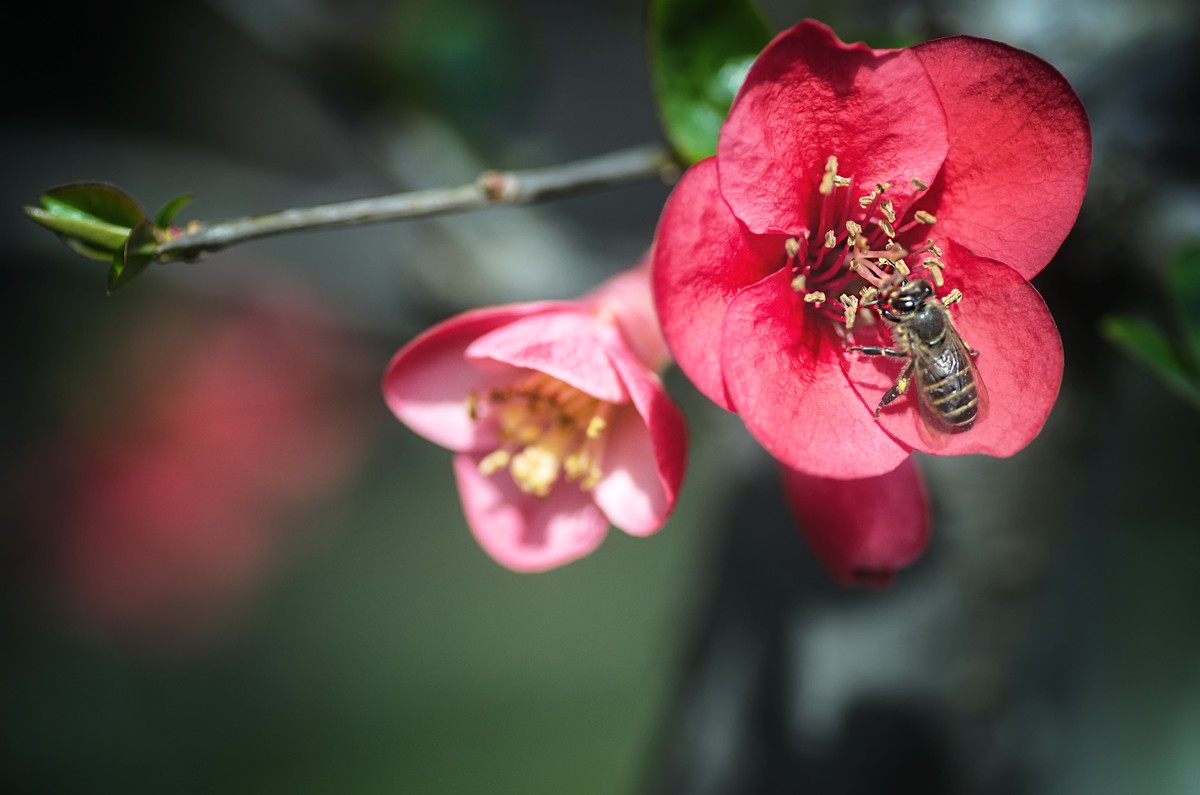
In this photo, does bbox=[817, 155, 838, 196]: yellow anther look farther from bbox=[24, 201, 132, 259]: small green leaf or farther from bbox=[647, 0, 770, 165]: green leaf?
bbox=[24, 201, 132, 259]: small green leaf

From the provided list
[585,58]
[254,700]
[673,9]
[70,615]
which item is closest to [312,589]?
[254,700]

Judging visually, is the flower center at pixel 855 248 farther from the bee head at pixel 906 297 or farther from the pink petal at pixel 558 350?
the pink petal at pixel 558 350

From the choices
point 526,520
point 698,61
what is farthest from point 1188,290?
point 526,520

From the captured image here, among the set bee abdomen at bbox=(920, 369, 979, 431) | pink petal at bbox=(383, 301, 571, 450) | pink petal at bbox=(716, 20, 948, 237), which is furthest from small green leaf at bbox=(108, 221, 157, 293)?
bee abdomen at bbox=(920, 369, 979, 431)

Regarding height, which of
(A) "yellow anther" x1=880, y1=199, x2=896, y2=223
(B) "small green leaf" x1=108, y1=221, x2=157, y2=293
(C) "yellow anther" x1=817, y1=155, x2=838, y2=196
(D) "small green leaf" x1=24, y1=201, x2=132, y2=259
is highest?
(D) "small green leaf" x1=24, y1=201, x2=132, y2=259

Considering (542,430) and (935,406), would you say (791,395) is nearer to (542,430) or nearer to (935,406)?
(935,406)

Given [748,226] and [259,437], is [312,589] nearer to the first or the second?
[259,437]
